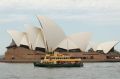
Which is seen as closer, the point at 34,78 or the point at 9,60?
the point at 34,78

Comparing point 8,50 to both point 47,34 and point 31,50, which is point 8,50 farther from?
point 47,34

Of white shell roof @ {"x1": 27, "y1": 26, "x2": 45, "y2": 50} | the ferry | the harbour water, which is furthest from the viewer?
white shell roof @ {"x1": 27, "y1": 26, "x2": 45, "y2": 50}

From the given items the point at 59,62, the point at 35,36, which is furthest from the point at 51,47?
the point at 59,62

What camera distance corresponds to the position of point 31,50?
11619 cm

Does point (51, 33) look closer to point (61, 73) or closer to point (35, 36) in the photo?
point (35, 36)

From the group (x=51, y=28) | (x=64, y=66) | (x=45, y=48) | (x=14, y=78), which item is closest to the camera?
(x=14, y=78)

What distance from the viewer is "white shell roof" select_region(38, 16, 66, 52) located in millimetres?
103625

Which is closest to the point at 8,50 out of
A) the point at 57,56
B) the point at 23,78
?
the point at 57,56

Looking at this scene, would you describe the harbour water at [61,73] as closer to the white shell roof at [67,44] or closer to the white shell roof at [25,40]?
the white shell roof at [25,40]

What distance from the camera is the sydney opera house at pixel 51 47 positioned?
110 meters

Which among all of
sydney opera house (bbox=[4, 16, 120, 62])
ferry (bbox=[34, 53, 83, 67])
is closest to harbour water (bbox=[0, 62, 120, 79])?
ferry (bbox=[34, 53, 83, 67])

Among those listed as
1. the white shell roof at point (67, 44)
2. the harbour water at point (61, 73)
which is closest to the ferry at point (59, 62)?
the harbour water at point (61, 73)

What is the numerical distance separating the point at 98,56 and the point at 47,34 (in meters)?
17.5

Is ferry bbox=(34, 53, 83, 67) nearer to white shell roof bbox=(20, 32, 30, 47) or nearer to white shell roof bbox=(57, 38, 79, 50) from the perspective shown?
white shell roof bbox=(20, 32, 30, 47)
